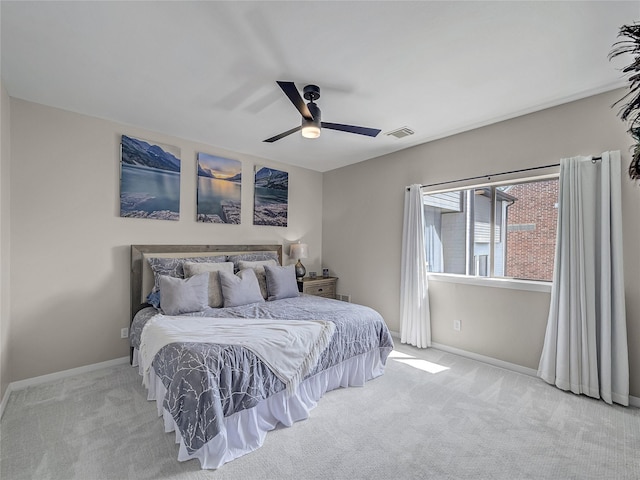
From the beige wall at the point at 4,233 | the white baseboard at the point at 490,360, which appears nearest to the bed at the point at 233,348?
the beige wall at the point at 4,233

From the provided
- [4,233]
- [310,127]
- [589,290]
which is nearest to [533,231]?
[589,290]

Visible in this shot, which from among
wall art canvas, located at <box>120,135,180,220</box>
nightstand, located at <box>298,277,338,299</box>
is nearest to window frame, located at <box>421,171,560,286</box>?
nightstand, located at <box>298,277,338,299</box>

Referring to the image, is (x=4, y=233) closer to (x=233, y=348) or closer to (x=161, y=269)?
(x=161, y=269)

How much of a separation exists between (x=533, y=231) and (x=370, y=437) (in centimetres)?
271

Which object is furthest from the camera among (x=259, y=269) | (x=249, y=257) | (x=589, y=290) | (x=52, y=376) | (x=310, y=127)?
(x=249, y=257)

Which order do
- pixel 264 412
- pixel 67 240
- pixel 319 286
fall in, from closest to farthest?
pixel 264 412 < pixel 67 240 < pixel 319 286

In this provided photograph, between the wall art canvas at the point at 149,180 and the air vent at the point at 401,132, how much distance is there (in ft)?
8.81

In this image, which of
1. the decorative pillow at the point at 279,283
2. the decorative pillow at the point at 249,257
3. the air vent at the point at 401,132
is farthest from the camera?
the decorative pillow at the point at 249,257

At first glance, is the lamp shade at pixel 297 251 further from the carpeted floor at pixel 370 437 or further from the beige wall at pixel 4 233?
the beige wall at pixel 4 233

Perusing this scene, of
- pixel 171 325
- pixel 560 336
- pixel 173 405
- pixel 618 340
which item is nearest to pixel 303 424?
pixel 173 405

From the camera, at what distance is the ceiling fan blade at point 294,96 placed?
2080mm

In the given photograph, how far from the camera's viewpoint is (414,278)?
3908 mm

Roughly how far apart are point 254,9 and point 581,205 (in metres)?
3.07

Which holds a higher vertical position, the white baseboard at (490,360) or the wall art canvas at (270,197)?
the wall art canvas at (270,197)
